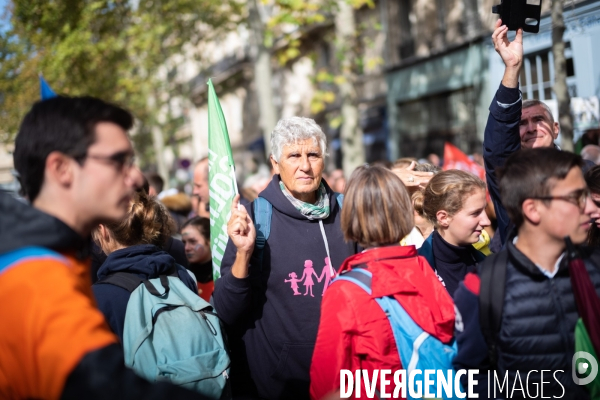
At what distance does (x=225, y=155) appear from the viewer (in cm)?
408

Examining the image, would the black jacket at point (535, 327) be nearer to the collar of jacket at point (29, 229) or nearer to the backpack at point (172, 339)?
the backpack at point (172, 339)

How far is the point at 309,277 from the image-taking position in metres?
3.66

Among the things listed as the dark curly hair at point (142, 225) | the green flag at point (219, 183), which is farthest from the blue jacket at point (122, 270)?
the green flag at point (219, 183)

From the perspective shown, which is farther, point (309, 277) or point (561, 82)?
point (561, 82)

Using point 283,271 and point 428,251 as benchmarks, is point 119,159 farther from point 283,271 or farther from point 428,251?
point 428,251

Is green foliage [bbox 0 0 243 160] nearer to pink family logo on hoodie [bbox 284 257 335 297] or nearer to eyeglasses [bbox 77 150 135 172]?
pink family logo on hoodie [bbox 284 257 335 297]

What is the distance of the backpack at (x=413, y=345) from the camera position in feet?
8.95

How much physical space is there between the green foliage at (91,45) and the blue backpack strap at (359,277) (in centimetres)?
1161

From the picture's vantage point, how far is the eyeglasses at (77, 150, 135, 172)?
6.90ft

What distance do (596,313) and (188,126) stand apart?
Answer: 159ft

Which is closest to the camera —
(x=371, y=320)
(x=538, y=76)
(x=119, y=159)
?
(x=119, y=159)

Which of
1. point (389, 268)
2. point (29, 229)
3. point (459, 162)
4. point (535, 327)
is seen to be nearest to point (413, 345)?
point (389, 268)

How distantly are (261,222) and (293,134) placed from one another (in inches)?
21.5

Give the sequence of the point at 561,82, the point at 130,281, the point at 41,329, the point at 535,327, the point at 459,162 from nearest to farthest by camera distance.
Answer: the point at 41,329 < the point at 535,327 < the point at 130,281 < the point at 561,82 < the point at 459,162
